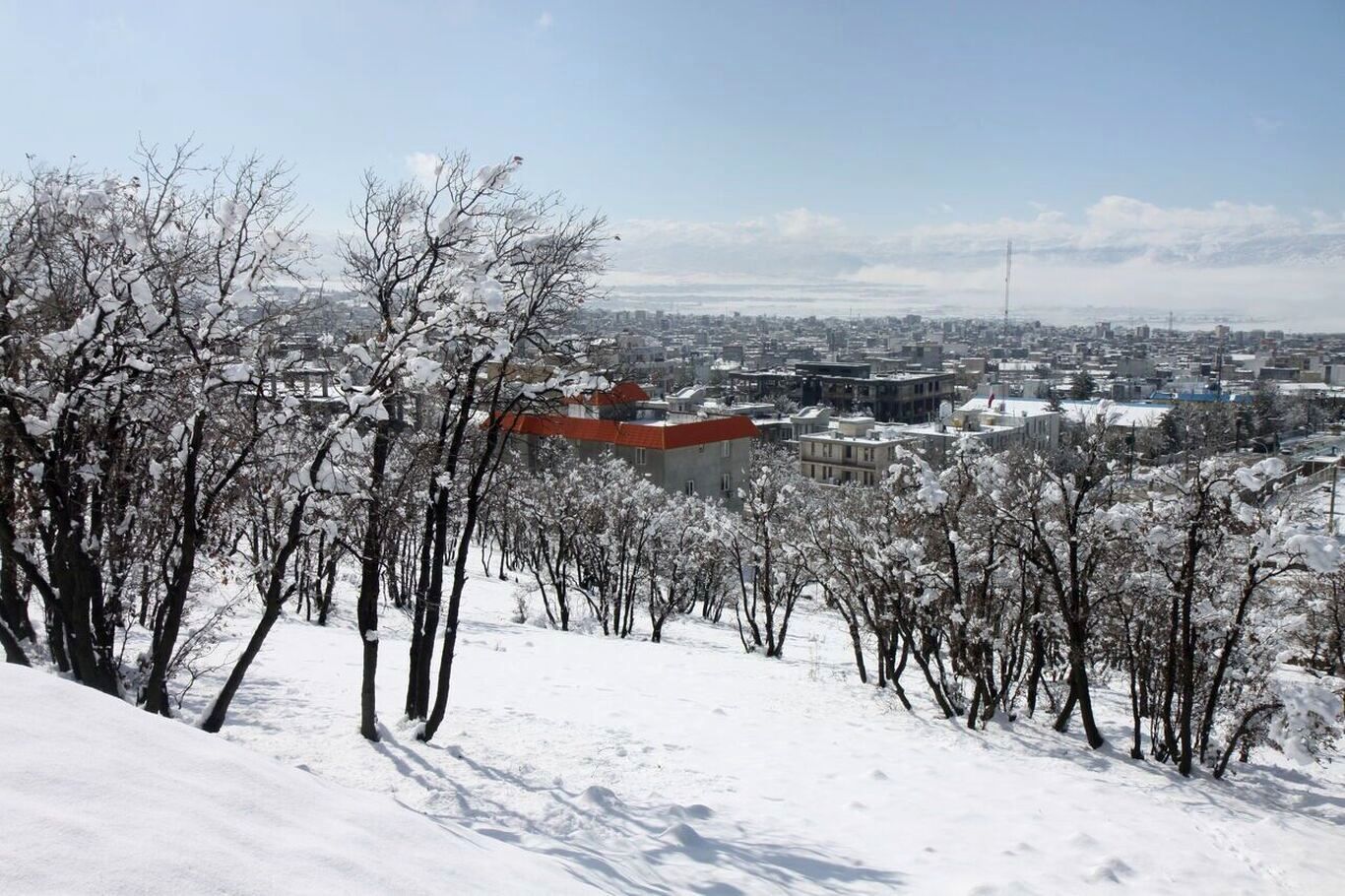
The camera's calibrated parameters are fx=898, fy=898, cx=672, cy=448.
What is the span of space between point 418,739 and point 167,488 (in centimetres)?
368

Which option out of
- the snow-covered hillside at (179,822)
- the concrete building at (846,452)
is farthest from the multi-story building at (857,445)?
the snow-covered hillside at (179,822)

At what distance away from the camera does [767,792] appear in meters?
9.58

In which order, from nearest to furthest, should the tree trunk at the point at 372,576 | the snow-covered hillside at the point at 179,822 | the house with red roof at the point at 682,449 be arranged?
1. the snow-covered hillside at the point at 179,822
2. the tree trunk at the point at 372,576
3. the house with red roof at the point at 682,449

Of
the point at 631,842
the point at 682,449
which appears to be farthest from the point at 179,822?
the point at 682,449

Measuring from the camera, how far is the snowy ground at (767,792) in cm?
740

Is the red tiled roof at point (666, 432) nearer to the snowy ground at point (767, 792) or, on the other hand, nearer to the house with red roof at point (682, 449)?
the house with red roof at point (682, 449)

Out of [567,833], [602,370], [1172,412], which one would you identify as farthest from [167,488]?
[1172,412]

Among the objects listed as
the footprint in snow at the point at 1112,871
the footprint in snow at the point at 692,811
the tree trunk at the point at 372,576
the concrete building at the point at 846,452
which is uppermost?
the tree trunk at the point at 372,576

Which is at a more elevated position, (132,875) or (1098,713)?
(132,875)

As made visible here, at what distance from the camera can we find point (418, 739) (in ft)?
32.2

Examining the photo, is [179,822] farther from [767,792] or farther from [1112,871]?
[1112,871]

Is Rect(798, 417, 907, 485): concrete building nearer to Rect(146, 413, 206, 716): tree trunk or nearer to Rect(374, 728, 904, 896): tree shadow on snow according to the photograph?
Rect(374, 728, 904, 896): tree shadow on snow

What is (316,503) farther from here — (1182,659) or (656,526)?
(656,526)

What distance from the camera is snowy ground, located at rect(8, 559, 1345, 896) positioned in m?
7.40
